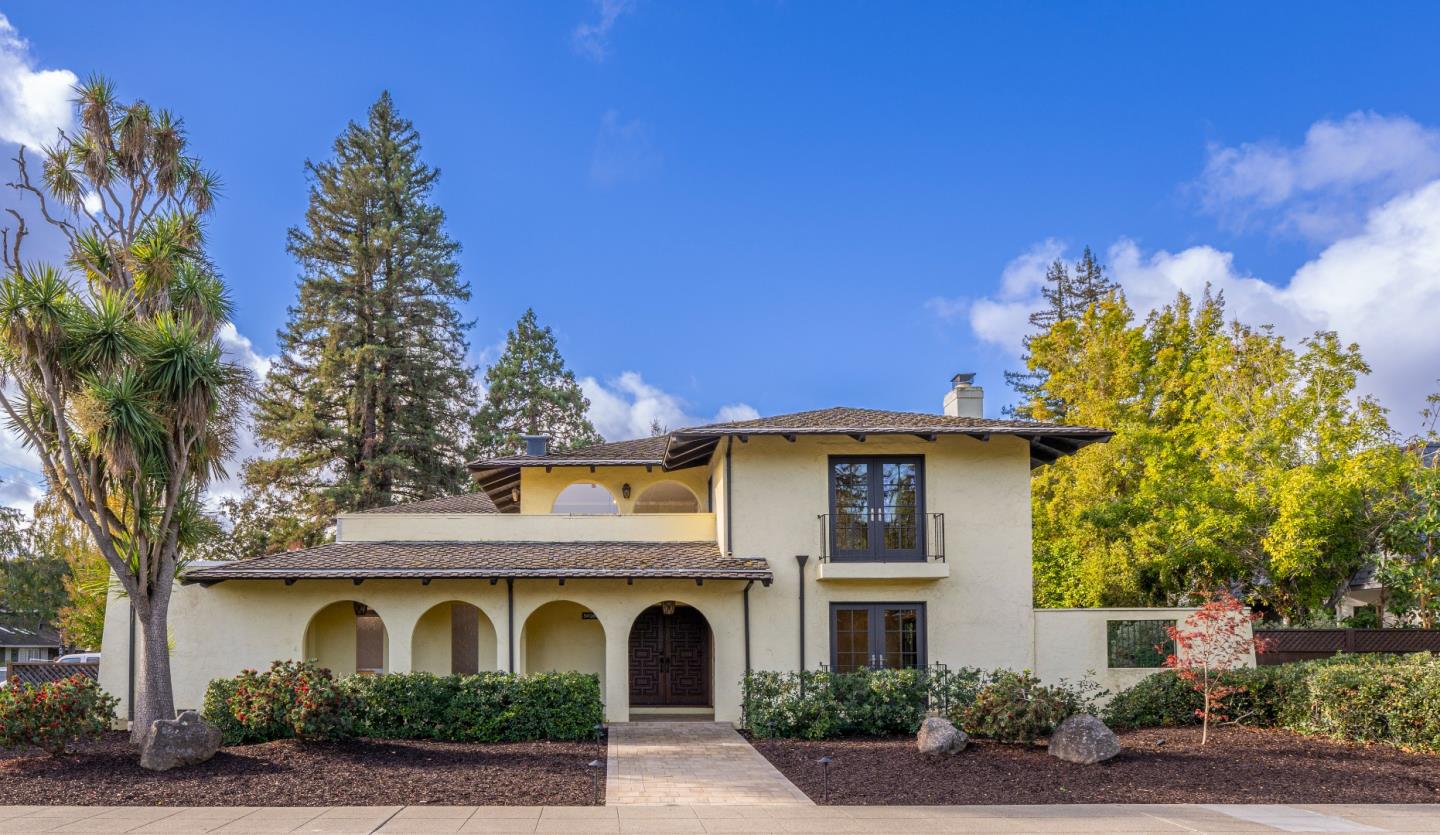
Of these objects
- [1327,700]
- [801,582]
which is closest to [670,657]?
[801,582]

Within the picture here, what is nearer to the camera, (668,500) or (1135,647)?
(1135,647)

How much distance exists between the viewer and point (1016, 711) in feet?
43.3

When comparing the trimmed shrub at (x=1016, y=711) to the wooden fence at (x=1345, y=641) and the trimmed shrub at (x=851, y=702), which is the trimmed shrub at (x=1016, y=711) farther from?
the wooden fence at (x=1345, y=641)

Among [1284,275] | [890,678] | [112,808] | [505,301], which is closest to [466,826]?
[112,808]

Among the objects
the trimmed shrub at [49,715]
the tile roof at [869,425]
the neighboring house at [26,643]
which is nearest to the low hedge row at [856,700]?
the tile roof at [869,425]

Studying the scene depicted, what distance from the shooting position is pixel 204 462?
1448 cm

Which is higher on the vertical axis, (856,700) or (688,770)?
(856,700)

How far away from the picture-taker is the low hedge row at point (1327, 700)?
1347 centimetres

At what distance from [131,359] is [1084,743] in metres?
13.6

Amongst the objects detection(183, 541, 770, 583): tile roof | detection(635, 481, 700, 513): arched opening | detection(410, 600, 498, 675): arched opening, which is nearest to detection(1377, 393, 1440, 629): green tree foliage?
detection(183, 541, 770, 583): tile roof

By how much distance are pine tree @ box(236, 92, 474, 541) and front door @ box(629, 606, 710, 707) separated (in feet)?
55.6

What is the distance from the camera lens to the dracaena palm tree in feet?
43.0

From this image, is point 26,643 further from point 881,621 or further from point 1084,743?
point 1084,743

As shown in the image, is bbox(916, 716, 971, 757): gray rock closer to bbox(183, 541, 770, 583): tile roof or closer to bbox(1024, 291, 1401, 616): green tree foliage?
bbox(183, 541, 770, 583): tile roof
